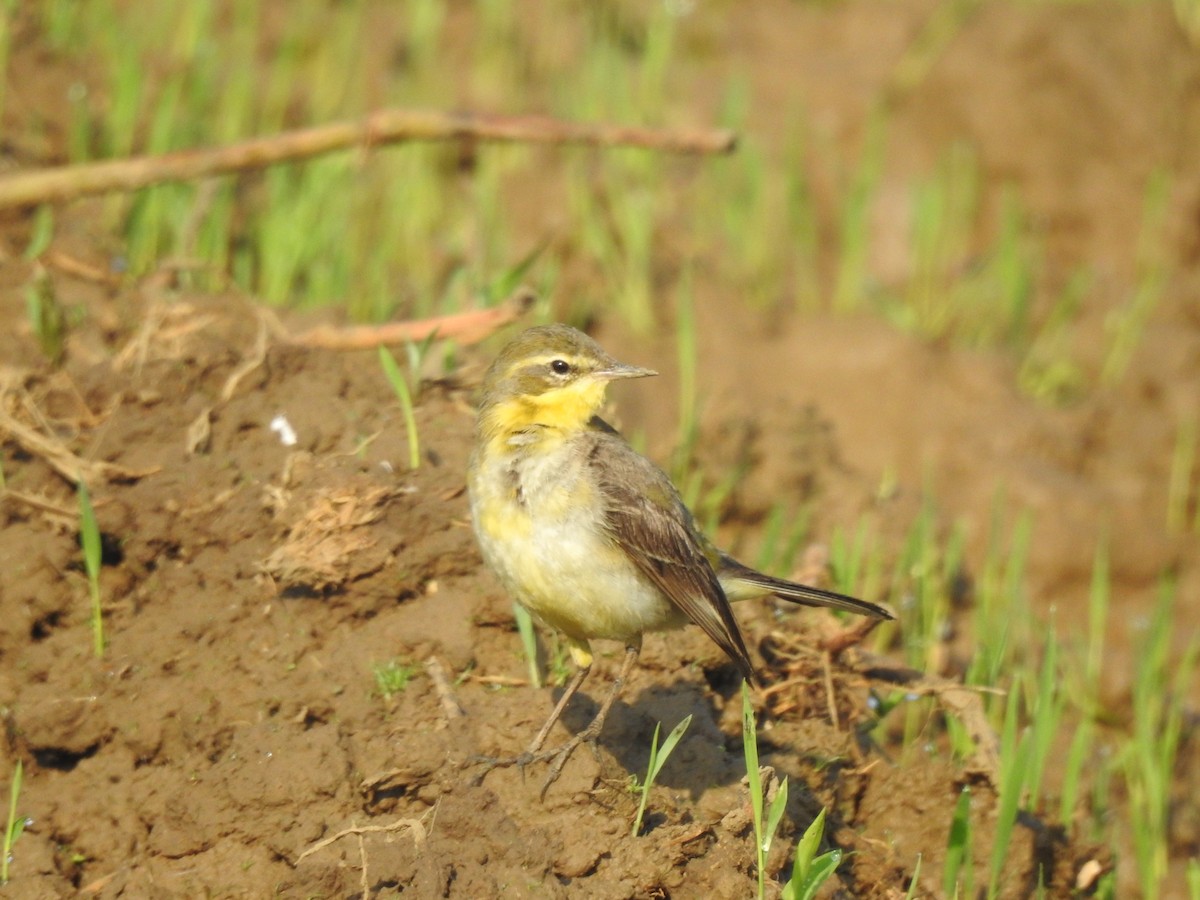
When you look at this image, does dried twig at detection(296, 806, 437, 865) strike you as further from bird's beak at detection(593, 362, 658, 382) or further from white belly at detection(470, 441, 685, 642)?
bird's beak at detection(593, 362, 658, 382)

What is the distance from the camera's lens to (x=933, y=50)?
11531 mm

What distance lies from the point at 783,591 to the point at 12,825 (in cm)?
257

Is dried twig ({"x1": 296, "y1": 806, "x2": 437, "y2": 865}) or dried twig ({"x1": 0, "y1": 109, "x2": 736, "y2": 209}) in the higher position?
dried twig ({"x1": 0, "y1": 109, "x2": 736, "y2": 209})

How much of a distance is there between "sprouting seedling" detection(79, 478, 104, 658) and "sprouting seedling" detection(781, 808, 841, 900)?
8.23 feet

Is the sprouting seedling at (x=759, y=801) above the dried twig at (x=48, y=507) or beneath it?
beneath

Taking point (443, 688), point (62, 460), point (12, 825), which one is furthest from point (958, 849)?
point (62, 460)

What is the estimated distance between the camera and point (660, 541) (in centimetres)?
514

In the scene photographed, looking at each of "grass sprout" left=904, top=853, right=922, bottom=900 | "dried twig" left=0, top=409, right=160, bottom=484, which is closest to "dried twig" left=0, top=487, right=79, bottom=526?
"dried twig" left=0, top=409, right=160, bottom=484

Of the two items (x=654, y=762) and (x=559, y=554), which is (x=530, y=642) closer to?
(x=559, y=554)

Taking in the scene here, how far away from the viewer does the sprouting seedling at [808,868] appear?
448cm

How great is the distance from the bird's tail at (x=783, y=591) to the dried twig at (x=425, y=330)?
177cm

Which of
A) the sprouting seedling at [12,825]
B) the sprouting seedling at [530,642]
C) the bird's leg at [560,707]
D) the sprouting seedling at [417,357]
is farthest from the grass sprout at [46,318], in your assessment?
the bird's leg at [560,707]

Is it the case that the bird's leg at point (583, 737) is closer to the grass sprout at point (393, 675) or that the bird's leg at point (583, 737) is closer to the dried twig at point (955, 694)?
the grass sprout at point (393, 675)

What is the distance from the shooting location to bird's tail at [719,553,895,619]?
5.33 m
